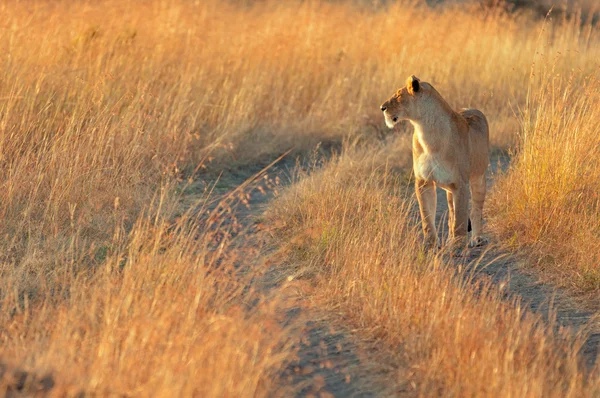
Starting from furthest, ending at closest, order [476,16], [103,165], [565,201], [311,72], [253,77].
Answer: [476,16]
[311,72]
[253,77]
[103,165]
[565,201]

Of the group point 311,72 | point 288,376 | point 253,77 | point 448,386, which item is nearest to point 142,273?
point 288,376

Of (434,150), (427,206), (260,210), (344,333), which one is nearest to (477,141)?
(434,150)

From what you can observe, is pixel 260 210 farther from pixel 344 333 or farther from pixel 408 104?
pixel 344 333

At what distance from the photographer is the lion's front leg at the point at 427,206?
6438mm

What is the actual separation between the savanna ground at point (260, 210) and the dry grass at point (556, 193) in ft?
0.05

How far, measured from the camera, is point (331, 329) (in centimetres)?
478

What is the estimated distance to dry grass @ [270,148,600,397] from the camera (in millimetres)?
3918

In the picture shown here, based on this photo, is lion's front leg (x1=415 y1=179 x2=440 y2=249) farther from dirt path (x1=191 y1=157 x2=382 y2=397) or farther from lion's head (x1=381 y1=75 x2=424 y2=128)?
dirt path (x1=191 y1=157 x2=382 y2=397)

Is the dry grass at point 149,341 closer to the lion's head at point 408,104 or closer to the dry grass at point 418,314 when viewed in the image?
the dry grass at point 418,314

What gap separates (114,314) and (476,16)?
11173 millimetres

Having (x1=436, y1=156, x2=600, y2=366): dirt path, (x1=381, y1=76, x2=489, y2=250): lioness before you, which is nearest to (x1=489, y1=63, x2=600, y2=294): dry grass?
(x1=436, y1=156, x2=600, y2=366): dirt path

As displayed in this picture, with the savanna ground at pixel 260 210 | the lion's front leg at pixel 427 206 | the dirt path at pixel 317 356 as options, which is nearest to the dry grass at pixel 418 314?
the savanna ground at pixel 260 210

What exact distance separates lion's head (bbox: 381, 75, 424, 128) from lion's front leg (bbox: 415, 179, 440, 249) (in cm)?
47

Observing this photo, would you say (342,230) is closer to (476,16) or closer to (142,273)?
(142,273)
